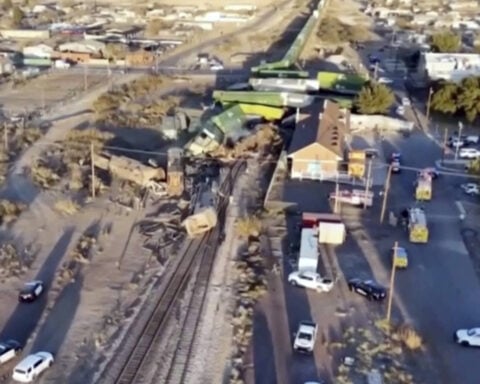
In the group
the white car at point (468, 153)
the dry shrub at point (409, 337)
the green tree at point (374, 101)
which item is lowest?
the dry shrub at point (409, 337)

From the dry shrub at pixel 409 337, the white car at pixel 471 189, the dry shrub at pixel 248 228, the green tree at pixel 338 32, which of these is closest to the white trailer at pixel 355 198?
the dry shrub at pixel 248 228

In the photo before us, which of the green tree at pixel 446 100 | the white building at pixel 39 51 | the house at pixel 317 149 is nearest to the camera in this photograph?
the house at pixel 317 149

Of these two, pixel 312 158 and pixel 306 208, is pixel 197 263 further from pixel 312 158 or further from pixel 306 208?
pixel 312 158

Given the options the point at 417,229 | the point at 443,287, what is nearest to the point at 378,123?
the point at 417,229

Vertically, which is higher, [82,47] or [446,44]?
[446,44]

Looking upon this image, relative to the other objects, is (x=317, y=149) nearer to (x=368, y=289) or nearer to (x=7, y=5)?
(x=368, y=289)

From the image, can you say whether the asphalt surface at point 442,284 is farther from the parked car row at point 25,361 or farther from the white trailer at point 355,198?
the parked car row at point 25,361
